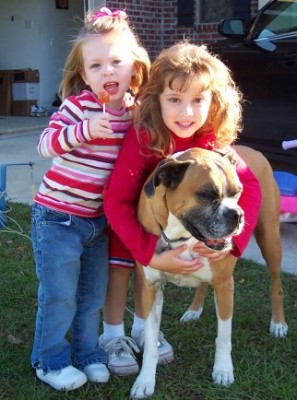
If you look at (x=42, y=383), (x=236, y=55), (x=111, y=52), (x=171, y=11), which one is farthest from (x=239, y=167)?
(x=171, y=11)

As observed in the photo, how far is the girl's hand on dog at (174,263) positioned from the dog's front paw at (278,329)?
0.93m

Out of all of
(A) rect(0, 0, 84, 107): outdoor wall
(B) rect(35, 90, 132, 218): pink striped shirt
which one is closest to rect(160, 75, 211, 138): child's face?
(B) rect(35, 90, 132, 218): pink striped shirt

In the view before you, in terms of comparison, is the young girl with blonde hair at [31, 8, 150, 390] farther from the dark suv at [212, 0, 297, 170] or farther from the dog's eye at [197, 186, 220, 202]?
the dark suv at [212, 0, 297, 170]

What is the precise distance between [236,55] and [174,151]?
3.10 m

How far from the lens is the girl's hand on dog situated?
2615 millimetres

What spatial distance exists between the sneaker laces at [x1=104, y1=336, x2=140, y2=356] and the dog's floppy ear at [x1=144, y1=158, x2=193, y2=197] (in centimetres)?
99

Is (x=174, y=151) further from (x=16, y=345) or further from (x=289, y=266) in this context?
(x=289, y=266)

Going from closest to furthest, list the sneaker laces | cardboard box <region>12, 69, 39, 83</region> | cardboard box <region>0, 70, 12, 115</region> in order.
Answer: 1. the sneaker laces
2. cardboard box <region>12, 69, 39, 83</region>
3. cardboard box <region>0, 70, 12, 115</region>

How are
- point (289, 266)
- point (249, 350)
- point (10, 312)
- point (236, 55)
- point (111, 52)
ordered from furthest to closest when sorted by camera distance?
1. point (236, 55)
2. point (289, 266)
3. point (10, 312)
4. point (249, 350)
5. point (111, 52)

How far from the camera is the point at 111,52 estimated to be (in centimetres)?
270

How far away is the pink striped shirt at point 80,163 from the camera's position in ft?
8.99

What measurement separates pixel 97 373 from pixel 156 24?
9046 mm

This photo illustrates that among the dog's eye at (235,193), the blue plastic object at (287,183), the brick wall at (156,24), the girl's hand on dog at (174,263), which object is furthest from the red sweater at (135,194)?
the brick wall at (156,24)

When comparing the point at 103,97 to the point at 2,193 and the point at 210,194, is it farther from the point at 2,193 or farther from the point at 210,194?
the point at 2,193
